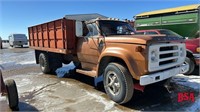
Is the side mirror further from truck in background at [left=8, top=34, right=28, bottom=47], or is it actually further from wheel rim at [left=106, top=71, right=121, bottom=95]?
truck in background at [left=8, top=34, right=28, bottom=47]

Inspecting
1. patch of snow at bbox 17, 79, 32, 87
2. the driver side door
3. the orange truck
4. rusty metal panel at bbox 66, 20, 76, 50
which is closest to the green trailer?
the orange truck

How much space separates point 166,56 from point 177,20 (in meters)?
7.48

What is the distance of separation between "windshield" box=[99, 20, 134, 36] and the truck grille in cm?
163

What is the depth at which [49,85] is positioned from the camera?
681 cm

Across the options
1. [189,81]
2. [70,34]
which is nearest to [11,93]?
[70,34]

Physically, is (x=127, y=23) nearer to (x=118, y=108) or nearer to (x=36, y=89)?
(x=118, y=108)

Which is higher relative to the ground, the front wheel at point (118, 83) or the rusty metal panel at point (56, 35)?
the rusty metal panel at point (56, 35)

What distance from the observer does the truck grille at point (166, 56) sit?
439 cm

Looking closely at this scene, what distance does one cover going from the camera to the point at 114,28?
6172mm

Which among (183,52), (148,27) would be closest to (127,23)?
(183,52)

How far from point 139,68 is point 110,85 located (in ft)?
3.33

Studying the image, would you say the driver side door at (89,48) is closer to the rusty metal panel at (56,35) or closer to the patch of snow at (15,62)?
the rusty metal panel at (56,35)

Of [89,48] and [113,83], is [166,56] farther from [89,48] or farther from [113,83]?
[89,48]

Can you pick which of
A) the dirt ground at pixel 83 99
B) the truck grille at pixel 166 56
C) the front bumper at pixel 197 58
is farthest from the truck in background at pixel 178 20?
the dirt ground at pixel 83 99
